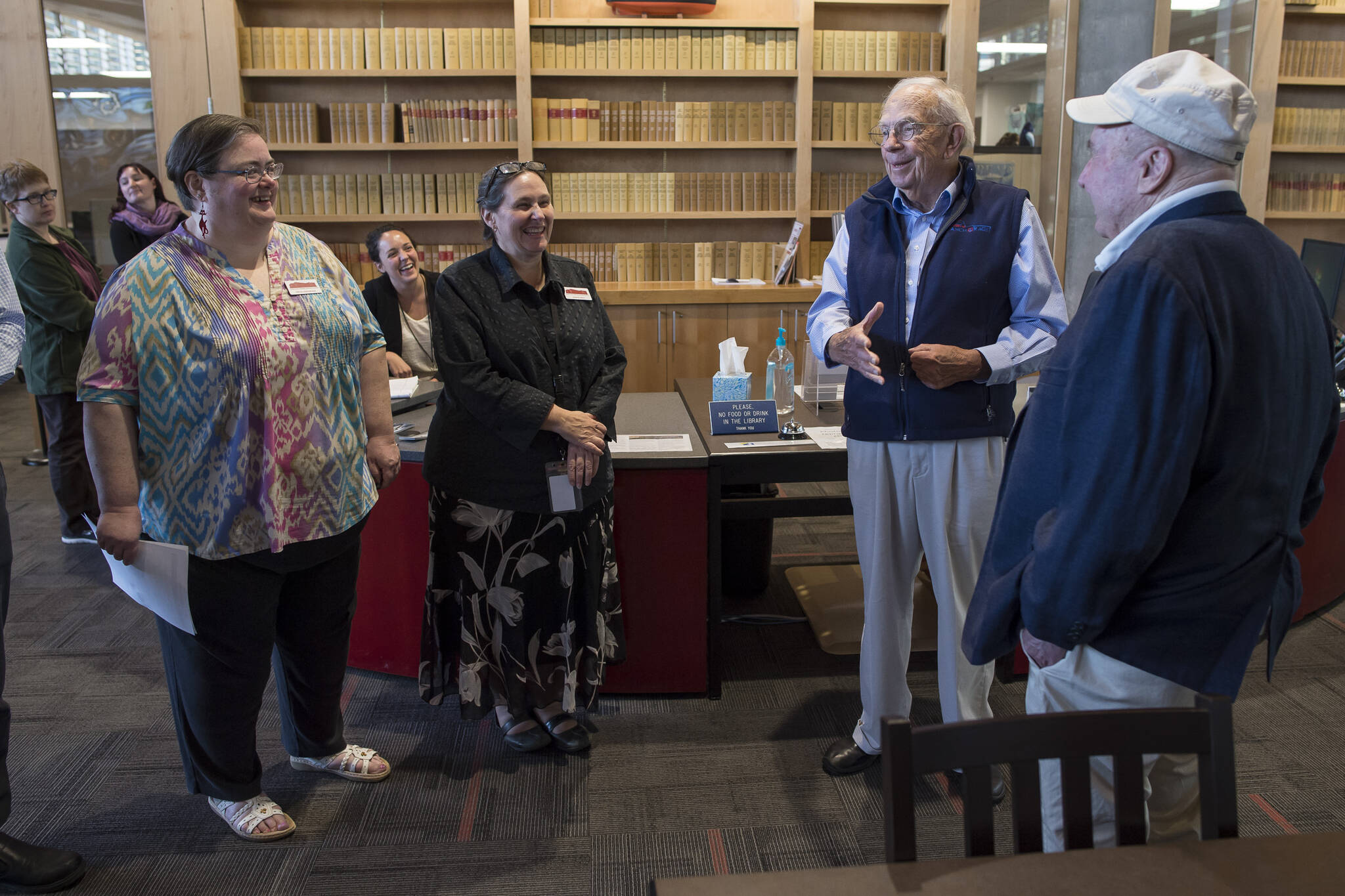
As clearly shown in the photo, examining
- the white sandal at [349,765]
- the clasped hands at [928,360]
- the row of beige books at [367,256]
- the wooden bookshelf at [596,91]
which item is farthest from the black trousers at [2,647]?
the row of beige books at [367,256]

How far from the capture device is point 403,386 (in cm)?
332

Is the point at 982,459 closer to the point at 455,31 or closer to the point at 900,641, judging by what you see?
the point at 900,641

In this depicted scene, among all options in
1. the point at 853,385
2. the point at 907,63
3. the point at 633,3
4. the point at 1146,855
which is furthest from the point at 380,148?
the point at 1146,855

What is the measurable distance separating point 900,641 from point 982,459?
50 centimetres

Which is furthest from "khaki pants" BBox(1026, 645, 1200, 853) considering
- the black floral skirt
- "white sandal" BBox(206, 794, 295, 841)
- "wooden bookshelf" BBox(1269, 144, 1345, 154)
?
"wooden bookshelf" BBox(1269, 144, 1345, 154)

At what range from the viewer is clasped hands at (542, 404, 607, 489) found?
7.47 ft

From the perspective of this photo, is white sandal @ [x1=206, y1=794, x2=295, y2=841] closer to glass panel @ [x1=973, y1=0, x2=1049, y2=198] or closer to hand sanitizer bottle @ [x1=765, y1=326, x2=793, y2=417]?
hand sanitizer bottle @ [x1=765, y1=326, x2=793, y2=417]

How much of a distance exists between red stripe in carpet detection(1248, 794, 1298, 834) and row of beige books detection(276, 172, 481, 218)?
469cm

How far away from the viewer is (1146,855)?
0.97 m

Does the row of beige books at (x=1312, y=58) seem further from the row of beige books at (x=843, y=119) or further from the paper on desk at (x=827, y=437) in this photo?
the paper on desk at (x=827, y=437)

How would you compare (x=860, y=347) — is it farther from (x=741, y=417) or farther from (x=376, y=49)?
(x=376, y=49)

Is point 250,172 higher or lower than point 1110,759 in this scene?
higher

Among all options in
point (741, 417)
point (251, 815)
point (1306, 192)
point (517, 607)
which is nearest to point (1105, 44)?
point (1306, 192)

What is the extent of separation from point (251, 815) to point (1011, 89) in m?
5.44
